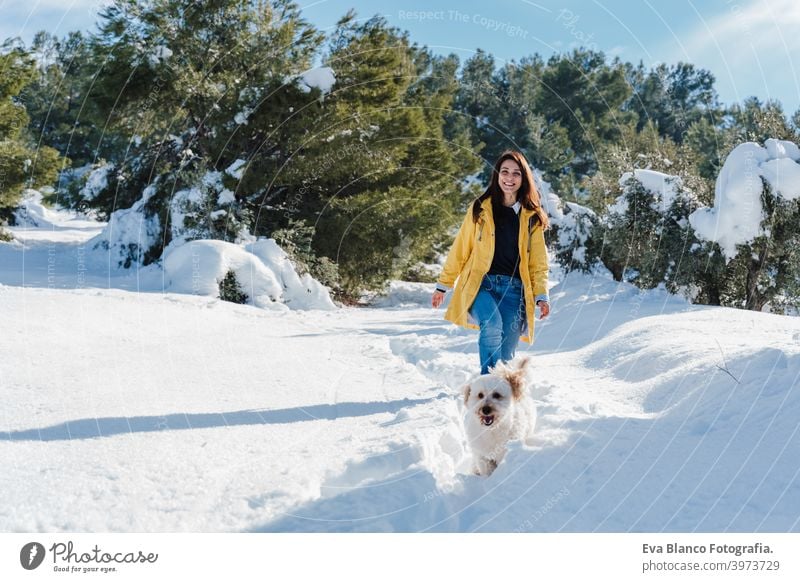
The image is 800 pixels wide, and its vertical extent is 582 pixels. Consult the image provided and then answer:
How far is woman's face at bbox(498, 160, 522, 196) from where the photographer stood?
15.7 ft

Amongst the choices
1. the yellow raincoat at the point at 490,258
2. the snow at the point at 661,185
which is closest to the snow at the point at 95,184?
the snow at the point at 661,185

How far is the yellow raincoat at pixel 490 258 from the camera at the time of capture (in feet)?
16.2

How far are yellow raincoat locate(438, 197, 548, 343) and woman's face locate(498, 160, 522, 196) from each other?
0.18 metres

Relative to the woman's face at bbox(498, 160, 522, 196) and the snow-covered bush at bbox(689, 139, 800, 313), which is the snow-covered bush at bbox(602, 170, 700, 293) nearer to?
the snow-covered bush at bbox(689, 139, 800, 313)

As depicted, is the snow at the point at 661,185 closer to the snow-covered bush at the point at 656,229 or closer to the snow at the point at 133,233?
the snow-covered bush at the point at 656,229

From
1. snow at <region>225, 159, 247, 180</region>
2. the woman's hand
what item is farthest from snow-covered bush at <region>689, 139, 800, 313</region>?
snow at <region>225, 159, 247, 180</region>
